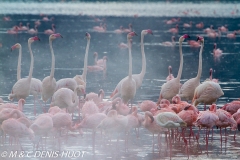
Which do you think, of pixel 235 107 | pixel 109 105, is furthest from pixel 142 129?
pixel 235 107

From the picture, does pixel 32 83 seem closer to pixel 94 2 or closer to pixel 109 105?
pixel 109 105

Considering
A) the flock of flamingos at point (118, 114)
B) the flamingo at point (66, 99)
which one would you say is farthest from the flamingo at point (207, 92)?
the flamingo at point (66, 99)

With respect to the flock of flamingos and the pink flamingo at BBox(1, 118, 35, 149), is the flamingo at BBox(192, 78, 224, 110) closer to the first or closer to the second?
the flock of flamingos

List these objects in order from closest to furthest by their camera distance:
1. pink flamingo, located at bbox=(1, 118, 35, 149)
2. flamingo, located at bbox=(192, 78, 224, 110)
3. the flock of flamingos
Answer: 1. pink flamingo, located at bbox=(1, 118, 35, 149)
2. the flock of flamingos
3. flamingo, located at bbox=(192, 78, 224, 110)

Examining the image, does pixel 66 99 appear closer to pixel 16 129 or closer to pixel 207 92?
pixel 16 129

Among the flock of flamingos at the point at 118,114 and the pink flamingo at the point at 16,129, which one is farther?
the flock of flamingos at the point at 118,114

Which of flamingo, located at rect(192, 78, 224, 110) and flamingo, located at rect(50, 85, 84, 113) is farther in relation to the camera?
flamingo, located at rect(192, 78, 224, 110)

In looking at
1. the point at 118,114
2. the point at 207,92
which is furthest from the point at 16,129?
the point at 207,92

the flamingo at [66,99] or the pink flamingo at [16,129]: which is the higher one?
the flamingo at [66,99]

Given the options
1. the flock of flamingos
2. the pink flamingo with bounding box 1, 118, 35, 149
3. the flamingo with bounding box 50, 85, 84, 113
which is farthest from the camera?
the flamingo with bounding box 50, 85, 84, 113

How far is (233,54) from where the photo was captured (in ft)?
79.4

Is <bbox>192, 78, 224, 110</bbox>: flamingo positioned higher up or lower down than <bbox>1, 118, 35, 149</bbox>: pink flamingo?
higher up

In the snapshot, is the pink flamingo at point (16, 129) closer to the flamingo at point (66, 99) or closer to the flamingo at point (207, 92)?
the flamingo at point (66, 99)

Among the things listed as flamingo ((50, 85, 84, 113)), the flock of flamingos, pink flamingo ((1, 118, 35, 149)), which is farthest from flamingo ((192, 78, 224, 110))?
pink flamingo ((1, 118, 35, 149))
